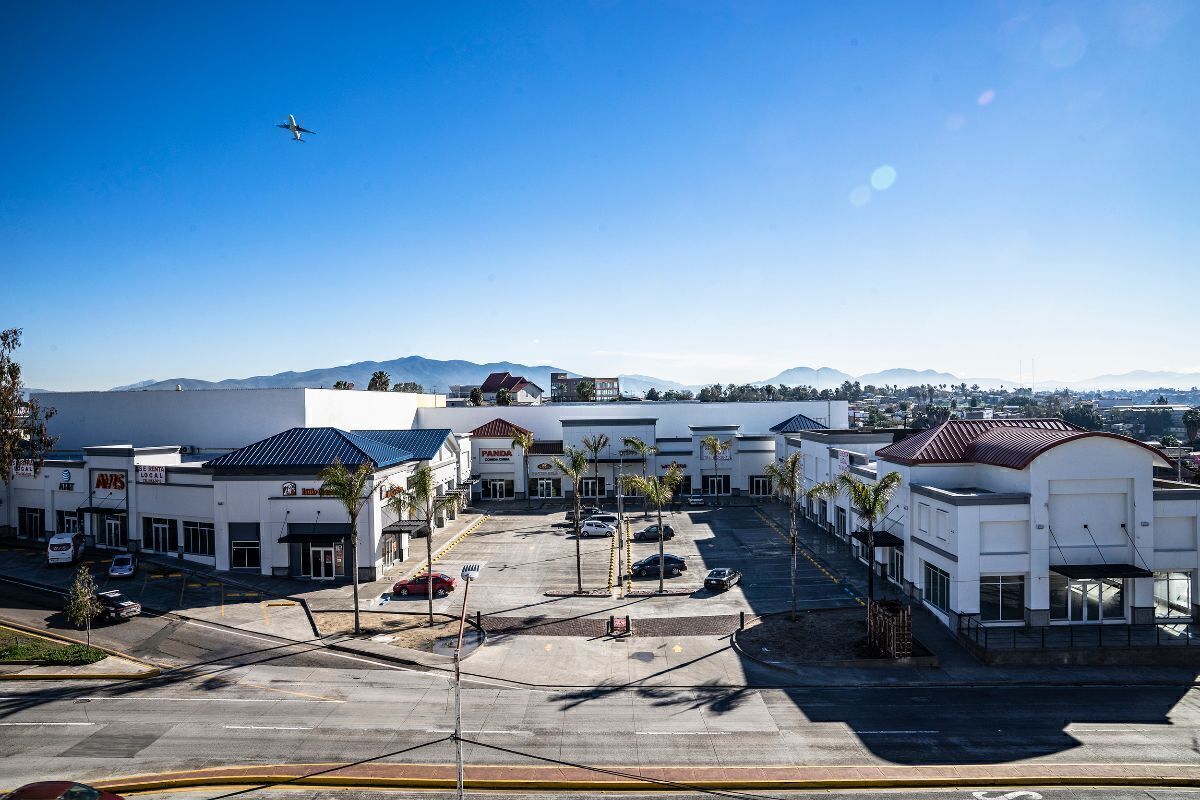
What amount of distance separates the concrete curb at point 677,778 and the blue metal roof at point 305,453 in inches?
1061

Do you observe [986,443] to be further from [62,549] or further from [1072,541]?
[62,549]


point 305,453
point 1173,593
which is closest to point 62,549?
point 305,453

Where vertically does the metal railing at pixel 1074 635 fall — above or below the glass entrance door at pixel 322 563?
below

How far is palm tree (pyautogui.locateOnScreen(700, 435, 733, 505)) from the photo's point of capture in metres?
76.5

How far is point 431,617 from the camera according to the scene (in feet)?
125

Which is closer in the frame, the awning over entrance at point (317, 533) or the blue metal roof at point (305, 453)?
the awning over entrance at point (317, 533)

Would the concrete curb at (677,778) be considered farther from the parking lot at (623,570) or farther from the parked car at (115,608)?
the parked car at (115,608)

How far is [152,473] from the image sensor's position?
173 feet

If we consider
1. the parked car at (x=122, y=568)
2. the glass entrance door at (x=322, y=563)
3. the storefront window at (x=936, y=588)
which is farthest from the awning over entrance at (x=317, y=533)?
the storefront window at (x=936, y=588)

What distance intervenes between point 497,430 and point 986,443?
187 feet

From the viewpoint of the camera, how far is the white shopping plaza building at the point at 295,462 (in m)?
47.4

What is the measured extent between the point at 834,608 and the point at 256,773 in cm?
3111

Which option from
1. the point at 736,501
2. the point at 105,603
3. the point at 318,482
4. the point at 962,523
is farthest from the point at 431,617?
the point at 736,501

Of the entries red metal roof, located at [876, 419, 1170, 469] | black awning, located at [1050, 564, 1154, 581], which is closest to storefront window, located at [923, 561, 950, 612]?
black awning, located at [1050, 564, 1154, 581]
